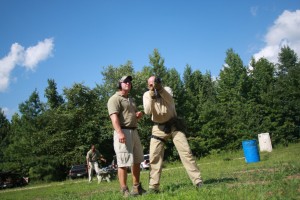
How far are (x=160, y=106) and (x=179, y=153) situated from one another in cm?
94

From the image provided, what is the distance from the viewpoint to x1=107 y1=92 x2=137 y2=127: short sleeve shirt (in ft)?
19.4

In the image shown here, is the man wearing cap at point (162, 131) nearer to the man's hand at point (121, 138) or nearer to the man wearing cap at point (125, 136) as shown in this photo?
the man wearing cap at point (125, 136)

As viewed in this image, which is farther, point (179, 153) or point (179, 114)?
point (179, 114)

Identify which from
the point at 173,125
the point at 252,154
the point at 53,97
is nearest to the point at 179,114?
the point at 53,97

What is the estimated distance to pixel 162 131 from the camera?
20.2ft

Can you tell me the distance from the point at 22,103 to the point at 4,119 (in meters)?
12.3

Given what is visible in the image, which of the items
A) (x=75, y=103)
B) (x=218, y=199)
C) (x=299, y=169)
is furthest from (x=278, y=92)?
(x=218, y=199)

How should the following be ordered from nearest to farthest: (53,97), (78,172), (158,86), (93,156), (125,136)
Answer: (158,86) → (125,136) → (93,156) → (78,172) → (53,97)

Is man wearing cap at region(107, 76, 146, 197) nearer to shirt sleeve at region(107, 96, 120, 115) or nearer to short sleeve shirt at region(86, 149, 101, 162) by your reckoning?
shirt sleeve at region(107, 96, 120, 115)

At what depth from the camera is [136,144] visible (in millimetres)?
6086

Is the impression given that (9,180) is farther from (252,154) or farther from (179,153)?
(179,153)

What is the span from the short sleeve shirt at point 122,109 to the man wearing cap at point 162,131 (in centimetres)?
31

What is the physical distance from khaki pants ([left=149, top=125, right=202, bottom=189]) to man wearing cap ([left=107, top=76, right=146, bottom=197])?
0.84 ft

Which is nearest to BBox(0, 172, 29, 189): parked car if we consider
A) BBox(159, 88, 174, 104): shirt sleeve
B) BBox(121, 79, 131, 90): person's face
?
BBox(121, 79, 131, 90): person's face
